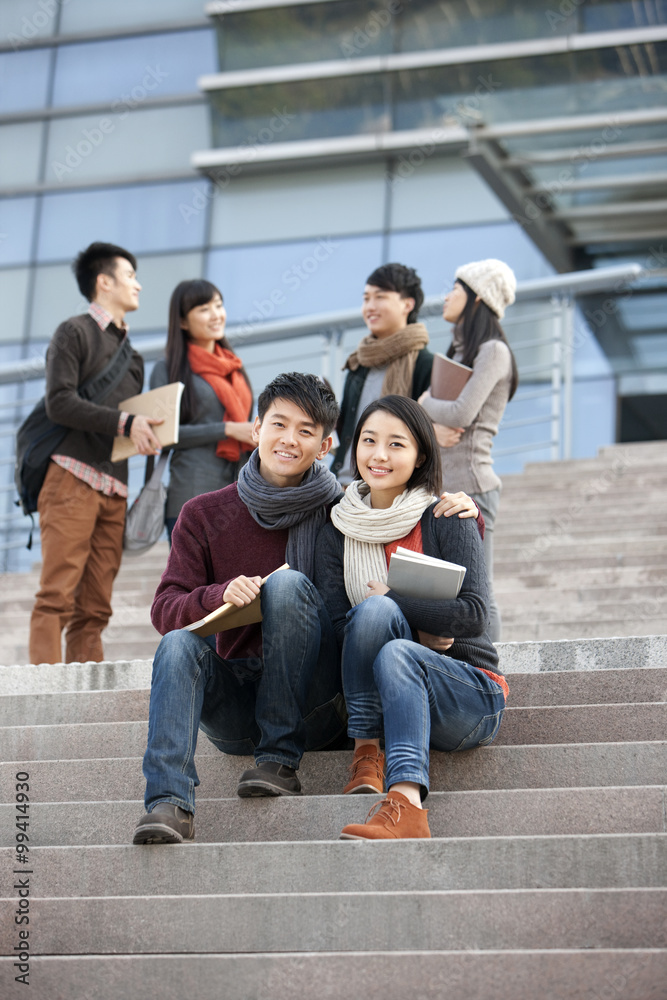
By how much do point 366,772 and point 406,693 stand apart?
26 cm

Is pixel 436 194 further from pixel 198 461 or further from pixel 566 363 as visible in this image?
pixel 198 461

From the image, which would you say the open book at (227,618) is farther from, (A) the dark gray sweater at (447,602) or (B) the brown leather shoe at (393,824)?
(B) the brown leather shoe at (393,824)

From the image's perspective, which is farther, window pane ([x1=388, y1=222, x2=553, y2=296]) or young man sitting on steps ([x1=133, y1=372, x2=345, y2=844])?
window pane ([x1=388, y1=222, x2=553, y2=296])

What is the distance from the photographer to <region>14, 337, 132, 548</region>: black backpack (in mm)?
4469

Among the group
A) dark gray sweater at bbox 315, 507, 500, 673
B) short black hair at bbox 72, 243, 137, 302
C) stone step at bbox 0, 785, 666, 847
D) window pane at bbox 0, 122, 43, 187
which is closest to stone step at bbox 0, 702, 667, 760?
dark gray sweater at bbox 315, 507, 500, 673

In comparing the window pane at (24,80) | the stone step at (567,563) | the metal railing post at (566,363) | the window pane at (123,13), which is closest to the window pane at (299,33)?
the window pane at (123,13)

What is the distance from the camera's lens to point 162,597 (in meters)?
2.92

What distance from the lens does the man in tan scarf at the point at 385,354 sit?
442 centimetres

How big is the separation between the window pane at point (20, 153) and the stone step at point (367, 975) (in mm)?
13701

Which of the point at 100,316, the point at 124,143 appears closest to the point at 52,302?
the point at 124,143

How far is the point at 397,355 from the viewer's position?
4.43 metres

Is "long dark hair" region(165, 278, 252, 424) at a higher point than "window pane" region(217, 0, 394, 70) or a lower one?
lower

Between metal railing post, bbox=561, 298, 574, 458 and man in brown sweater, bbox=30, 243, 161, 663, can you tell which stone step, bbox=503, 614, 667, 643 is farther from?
metal railing post, bbox=561, 298, 574, 458

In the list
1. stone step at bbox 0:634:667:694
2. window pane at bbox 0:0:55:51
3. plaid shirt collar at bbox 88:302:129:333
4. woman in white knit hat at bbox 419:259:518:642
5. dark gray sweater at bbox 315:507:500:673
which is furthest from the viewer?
window pane at bbox 0:0:55:51
